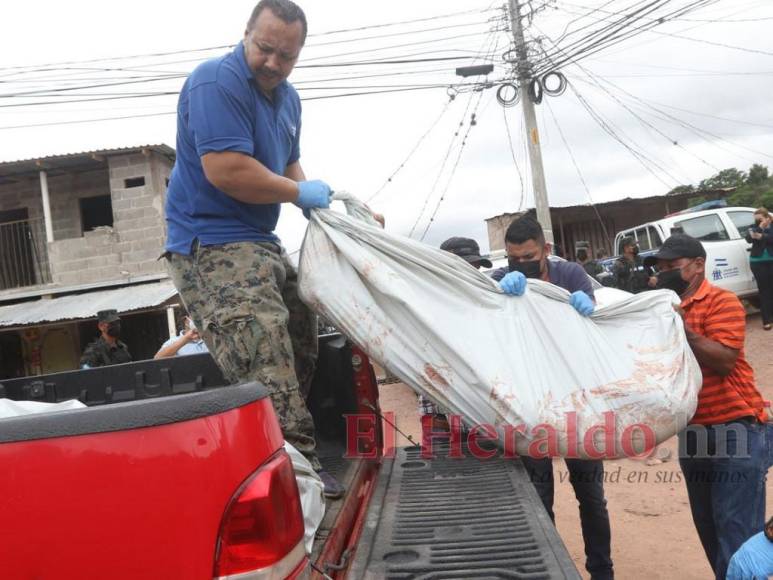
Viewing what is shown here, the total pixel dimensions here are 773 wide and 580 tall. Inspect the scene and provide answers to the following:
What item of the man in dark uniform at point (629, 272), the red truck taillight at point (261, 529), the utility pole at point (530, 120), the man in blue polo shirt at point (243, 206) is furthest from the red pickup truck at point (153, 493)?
the utility pole at point (530, 120)

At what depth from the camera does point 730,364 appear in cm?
283

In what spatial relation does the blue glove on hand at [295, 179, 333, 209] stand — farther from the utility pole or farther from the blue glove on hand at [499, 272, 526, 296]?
the utility pole

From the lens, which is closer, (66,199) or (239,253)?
(239,253)

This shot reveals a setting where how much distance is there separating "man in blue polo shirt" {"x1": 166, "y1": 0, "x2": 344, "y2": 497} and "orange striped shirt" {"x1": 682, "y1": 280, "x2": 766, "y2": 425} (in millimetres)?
1705

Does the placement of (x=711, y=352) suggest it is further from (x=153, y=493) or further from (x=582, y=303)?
(x=153, y=493)

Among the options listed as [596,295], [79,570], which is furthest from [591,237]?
[79,570]

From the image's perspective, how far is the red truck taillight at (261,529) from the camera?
1188mm

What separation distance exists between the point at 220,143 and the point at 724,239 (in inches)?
407

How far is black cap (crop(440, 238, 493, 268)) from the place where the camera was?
4.47m

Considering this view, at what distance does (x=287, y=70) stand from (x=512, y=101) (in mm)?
12126

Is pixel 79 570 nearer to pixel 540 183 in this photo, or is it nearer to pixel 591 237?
pixel 540 183

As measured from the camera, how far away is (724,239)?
10680 millimetres

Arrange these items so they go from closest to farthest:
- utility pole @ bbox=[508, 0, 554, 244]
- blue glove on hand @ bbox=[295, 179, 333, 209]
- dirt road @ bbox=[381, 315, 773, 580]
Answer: blue glove on hand @ bbox=[295, 179, 333, 209]
dirt road @ bbox=[381, 315, 773, 580]
utility pole @ bbox=[508, 0, 554, 244]

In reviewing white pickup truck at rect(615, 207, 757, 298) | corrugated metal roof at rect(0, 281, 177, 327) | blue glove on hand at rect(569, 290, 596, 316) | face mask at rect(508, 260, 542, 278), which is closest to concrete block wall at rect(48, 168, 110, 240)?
corrugated metal roof at rect(0, 281, 177, 327)
